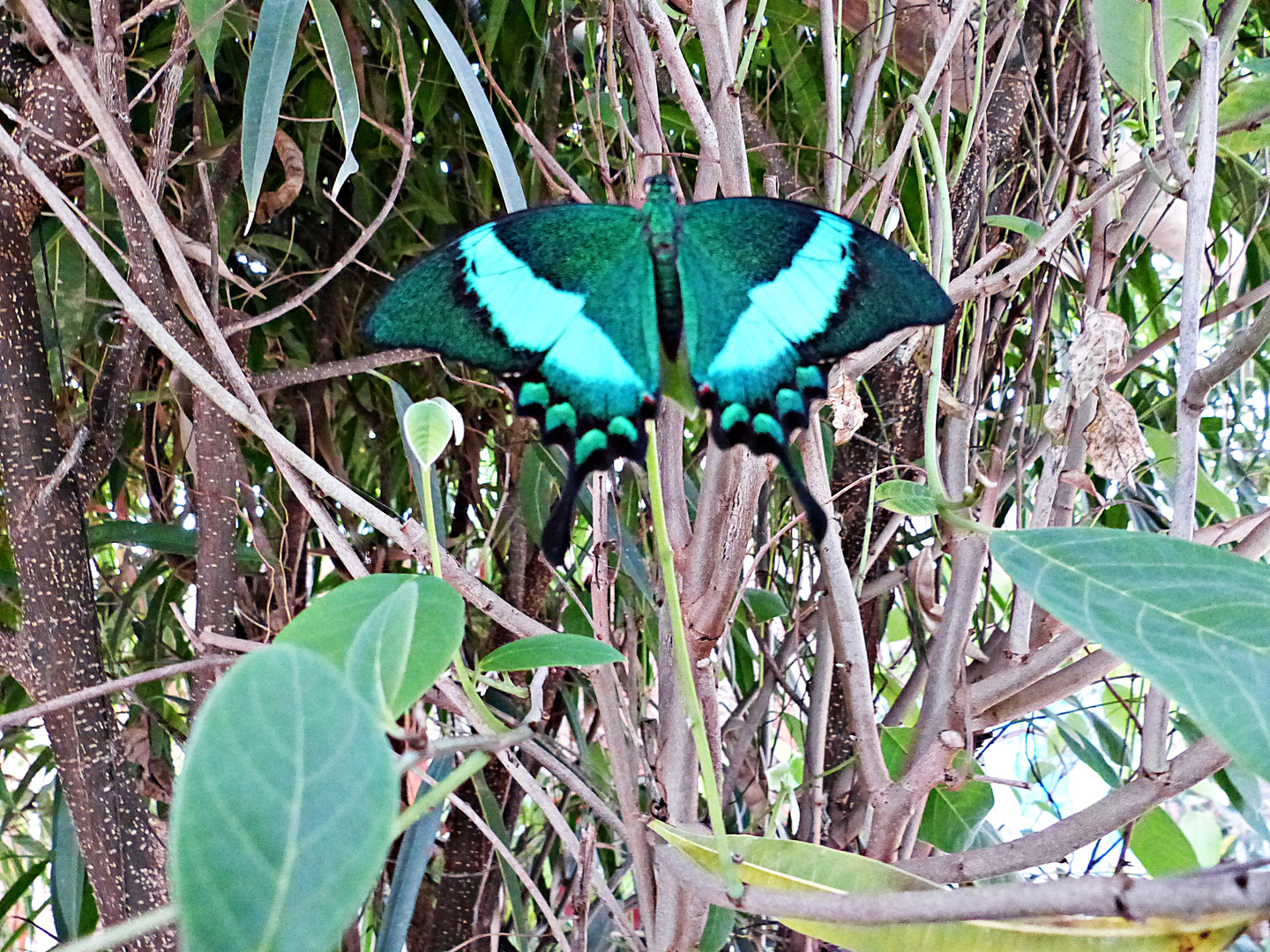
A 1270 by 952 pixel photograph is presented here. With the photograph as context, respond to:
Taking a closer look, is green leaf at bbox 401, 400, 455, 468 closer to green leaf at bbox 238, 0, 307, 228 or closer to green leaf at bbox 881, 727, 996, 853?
green leaf at bbox 238, 0, 307, 228

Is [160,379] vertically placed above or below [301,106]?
below

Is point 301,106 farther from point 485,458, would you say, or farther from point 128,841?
point 128,841

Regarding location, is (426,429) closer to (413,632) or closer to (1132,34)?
(413,632)

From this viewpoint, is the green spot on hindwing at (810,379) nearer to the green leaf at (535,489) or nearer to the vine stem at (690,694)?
the vine stem at (690,694)

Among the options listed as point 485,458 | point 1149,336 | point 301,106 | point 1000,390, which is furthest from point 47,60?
point 1149,336

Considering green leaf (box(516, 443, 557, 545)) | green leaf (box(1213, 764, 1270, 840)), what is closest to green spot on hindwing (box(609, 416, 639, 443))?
green leaf (box(516, 443, 557, 545))

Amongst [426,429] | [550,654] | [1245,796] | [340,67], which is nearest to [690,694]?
[550,654]

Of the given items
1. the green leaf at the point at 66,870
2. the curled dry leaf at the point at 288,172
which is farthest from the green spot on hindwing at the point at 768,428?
the green leaf at the point at 66,870
